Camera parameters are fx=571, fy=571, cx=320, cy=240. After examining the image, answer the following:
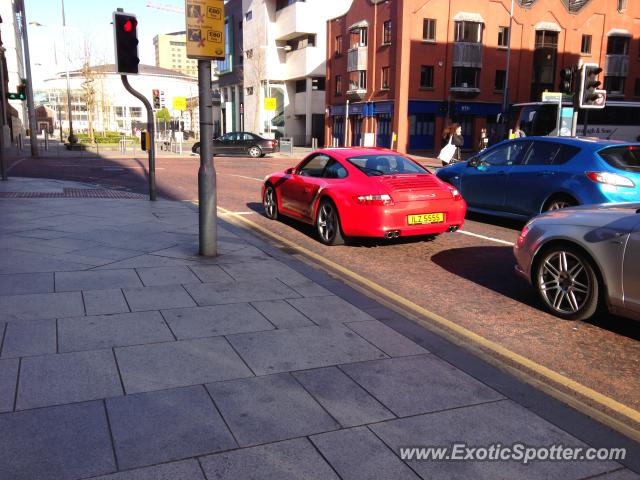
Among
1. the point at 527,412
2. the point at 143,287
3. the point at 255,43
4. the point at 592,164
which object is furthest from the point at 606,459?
the point at 255,43

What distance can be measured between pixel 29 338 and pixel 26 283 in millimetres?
1636

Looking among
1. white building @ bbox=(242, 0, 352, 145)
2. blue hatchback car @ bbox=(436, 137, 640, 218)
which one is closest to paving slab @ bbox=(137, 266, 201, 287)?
blue hatchback car @ bbox=(436, 137, 640, 218)

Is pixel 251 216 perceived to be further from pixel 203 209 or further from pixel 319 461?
pixel 319 461

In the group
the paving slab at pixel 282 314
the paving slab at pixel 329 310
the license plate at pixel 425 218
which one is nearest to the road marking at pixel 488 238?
the license plate at pixel 425 218

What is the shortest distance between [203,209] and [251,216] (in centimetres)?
394

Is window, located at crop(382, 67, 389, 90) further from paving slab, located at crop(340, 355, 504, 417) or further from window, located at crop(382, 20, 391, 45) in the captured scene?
paving slab, located at crop(340, 355, 504, 417)

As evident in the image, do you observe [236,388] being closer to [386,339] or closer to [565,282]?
[386,339]

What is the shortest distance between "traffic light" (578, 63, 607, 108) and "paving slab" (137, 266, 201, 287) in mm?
11885

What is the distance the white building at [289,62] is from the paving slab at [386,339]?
5023 cm

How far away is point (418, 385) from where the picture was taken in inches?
145

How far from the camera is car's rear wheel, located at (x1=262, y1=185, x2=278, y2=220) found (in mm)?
10328

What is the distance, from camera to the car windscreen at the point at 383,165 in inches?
325

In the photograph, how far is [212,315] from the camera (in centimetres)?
491

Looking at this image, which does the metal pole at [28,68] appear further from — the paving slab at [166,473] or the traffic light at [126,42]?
the paving slab at [166,473]
